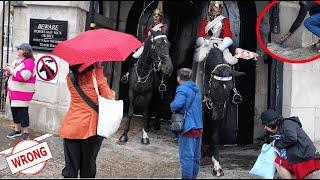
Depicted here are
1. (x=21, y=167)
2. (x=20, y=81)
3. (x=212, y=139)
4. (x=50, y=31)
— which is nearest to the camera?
(x=21, y=167)

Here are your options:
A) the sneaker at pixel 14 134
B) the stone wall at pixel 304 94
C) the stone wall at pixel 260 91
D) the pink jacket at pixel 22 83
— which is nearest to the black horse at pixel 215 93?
the stone wall at pixel 304 94

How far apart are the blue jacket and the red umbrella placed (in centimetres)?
85

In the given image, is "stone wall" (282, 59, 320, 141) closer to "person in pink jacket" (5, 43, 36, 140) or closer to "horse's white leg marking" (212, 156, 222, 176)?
"horse's white leg marking" (212, 156, 222, 176)

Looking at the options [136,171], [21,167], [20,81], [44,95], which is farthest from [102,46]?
[44,95]

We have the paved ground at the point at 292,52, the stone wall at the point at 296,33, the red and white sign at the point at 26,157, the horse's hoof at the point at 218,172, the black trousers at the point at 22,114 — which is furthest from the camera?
the black trousers at the point at 22,114

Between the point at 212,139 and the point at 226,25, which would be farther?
the point at 226,25

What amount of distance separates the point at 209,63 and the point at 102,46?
2678mm

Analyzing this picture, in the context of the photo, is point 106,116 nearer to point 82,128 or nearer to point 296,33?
point 82,128

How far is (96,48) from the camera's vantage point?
4363mm

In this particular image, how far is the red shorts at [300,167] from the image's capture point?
5.28 metres

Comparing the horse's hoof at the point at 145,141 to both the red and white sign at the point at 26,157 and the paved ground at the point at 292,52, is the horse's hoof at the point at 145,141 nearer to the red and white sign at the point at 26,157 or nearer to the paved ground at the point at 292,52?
the red and white sign at the point at 26,157

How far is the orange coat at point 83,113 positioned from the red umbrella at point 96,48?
0.78ft

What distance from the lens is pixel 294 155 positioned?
17.3 feet

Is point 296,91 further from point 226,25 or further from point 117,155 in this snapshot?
point 117,155
